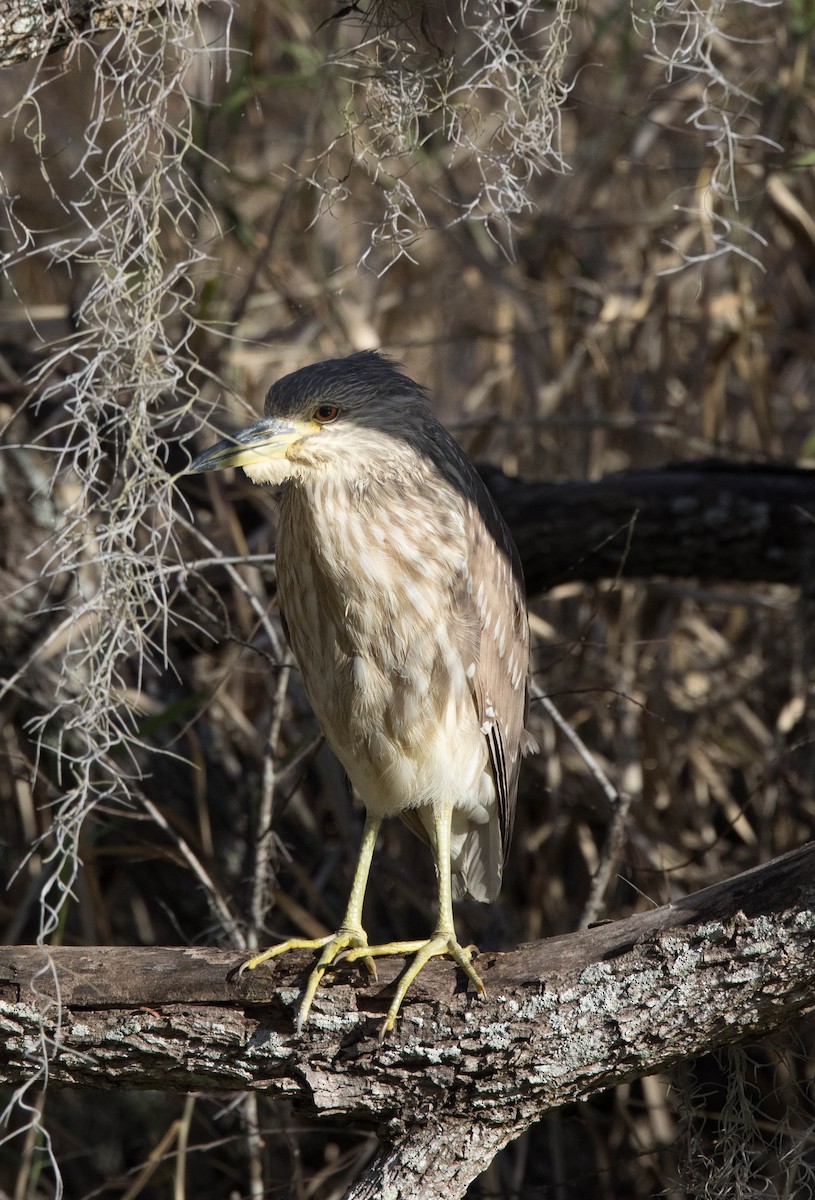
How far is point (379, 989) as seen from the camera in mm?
1908

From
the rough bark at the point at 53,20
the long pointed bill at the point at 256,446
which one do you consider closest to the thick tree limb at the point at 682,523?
the long pointed bill at the point at 256,446

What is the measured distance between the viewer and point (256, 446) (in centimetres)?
200

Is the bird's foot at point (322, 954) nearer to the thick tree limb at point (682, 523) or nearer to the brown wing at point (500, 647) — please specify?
the brown wing at point (500, 647)

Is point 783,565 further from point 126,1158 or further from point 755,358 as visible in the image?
point 126,1158

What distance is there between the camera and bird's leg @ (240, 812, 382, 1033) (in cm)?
188

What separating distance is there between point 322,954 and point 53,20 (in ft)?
5.20

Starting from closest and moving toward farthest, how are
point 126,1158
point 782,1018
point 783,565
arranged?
Result: 1. point 782,1018
2. point 783,565
3. point 126,1158

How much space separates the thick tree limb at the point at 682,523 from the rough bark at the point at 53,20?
4.66 ft

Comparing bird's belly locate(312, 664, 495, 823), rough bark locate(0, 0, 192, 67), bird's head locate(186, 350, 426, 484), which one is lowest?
bird's belly locate(312, 664, 495, 823)

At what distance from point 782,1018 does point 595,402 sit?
2482 millimetres

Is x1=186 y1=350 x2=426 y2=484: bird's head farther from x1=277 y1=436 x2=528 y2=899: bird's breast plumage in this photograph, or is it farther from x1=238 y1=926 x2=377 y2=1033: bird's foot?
x1=238 y1=926 x2=377 y2=1033: bird's foot

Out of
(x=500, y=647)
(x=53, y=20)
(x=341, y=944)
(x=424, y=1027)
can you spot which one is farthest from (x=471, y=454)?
(x=424, y=1027)

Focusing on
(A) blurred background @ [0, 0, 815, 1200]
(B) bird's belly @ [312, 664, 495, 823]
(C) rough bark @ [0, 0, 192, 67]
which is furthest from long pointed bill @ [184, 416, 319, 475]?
(C) rough bark @ [0, 0, 192, 67]

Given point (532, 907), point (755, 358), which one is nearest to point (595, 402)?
point (755, 358)
